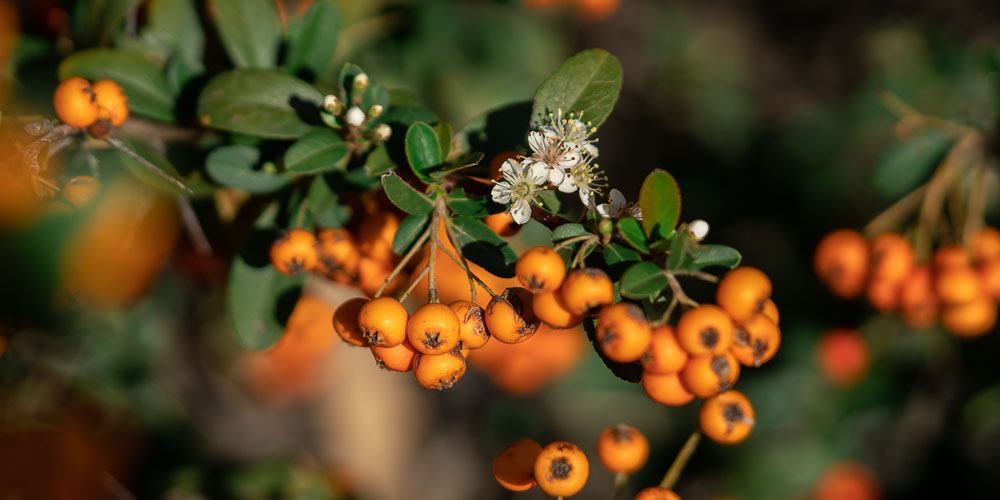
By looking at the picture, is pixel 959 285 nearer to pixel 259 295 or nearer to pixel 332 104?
pixel 332 104

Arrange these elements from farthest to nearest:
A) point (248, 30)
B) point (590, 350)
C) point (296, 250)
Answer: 1. point (590, 350)
2. point (248, 30)
3. point (296, 250)

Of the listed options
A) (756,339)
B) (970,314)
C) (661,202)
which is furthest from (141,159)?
(970,314)

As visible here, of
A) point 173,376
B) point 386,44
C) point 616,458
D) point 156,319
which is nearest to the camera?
point 616,458

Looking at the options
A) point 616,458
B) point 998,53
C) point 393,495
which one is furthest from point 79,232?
point 998,53

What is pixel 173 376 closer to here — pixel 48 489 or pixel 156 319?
pixel 156 319

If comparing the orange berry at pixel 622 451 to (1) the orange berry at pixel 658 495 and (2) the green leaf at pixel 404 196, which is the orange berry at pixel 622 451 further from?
(2) the green leaf at pixel 404 196

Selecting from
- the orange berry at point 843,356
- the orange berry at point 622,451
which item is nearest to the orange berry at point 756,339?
the orange berry at point 622,451
